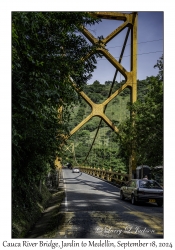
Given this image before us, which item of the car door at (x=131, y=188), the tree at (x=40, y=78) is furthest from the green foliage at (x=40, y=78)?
the car door at (x=131, y=188)

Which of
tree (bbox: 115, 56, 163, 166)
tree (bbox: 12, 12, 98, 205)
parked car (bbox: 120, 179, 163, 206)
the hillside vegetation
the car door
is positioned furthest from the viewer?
the hillside vegetation

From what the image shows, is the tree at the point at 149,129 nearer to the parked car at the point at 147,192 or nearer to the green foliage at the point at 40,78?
the parked car at the point at 147,192

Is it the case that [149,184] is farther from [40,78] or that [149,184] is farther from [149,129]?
[40,78]

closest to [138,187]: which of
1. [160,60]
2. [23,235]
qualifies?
[160,60]

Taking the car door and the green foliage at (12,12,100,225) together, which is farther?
the car door

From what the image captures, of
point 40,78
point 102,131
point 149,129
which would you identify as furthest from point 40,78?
point 102,131

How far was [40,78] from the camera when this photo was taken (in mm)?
6555

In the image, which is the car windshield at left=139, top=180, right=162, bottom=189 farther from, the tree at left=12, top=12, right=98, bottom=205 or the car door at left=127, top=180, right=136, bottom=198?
the tree at left=12, top=12, right=98, bottom=205

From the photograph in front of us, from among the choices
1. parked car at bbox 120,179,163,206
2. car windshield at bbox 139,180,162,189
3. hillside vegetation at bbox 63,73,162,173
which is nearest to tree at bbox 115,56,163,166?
hillside vegetation at bbox 63,73,162,173

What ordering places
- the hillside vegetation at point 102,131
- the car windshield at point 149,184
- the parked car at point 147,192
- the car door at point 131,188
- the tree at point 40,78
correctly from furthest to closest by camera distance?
1. the hillside vegetation at point 102,131
2. the car door at point 131,188
3. the car windshield at point 149,184
4. the parked car at point 147,192
5. the tree at point 40,78

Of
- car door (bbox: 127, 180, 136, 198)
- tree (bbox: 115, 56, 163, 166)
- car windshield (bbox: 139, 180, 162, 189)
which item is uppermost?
tree (bbox: 115, 56, 163, 166)

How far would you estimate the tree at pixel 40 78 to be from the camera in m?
6.36

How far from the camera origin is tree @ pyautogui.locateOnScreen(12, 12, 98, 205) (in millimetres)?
6363

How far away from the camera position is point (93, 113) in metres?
29.7
